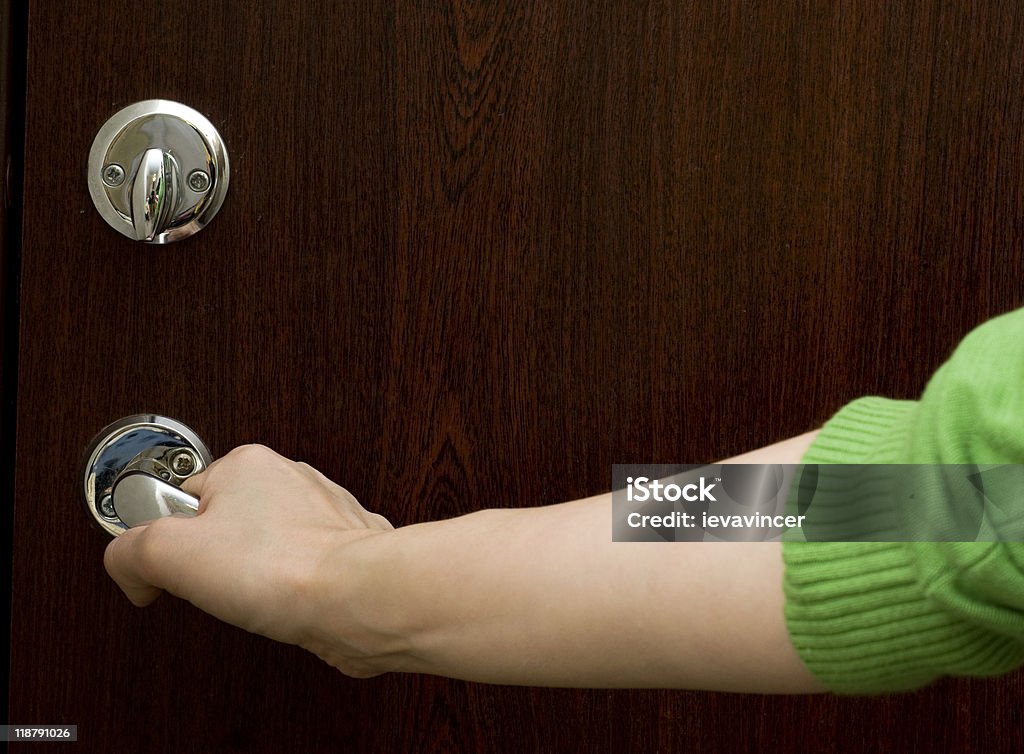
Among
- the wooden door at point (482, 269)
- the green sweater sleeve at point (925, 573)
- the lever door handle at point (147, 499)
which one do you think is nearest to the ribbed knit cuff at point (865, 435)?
the green sweater sleeve at point (925, 573)

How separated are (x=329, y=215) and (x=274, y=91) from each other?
0.06m

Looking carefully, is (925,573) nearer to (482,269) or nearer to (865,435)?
(865,435)

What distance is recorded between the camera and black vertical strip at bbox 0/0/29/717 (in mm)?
446

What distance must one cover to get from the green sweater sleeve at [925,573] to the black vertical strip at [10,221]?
37 cm

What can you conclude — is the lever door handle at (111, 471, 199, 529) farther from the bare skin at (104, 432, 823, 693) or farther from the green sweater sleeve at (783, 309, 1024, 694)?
the green sweater sleeve at (783, 309, 1024, 694)

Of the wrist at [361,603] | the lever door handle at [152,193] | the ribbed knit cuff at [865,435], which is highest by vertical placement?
the lever door handle at [152,193]

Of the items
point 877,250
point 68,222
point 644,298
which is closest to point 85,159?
point 68,222

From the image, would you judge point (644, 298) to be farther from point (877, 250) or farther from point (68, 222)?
point (68, 222)

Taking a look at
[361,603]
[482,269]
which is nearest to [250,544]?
[361,603]
